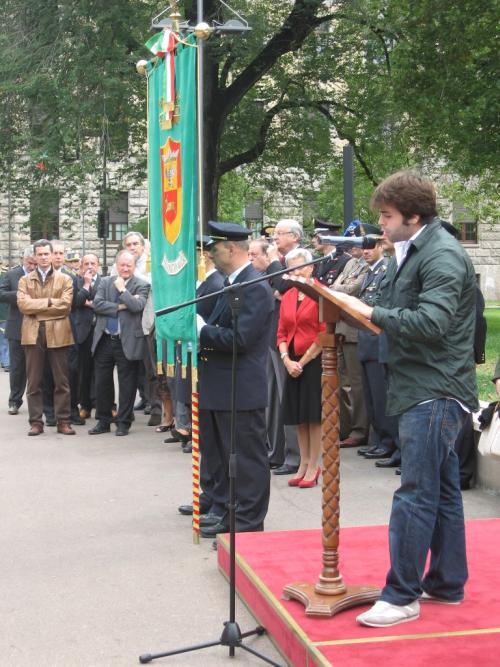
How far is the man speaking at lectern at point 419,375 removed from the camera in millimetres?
4547

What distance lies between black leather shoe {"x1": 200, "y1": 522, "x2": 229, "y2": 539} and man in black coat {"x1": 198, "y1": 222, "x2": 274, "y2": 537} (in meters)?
0.25

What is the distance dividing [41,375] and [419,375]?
8074 millimetres

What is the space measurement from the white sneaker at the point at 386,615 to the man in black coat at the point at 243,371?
214 centimetres

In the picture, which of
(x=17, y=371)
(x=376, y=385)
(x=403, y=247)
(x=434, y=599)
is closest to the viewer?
(x=403, y=247)

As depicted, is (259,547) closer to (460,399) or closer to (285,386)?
(460,399)

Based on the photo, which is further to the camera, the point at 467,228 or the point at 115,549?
the point at 467,228

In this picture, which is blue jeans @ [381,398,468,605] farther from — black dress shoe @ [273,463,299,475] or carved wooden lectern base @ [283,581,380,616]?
black dress shoe @ [273,463,299,475]

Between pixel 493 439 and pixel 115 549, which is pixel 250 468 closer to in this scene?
pixel 115 549

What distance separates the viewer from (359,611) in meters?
4.83

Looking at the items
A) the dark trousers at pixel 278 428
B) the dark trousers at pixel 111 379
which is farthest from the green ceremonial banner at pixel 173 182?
the dark trousers at pixel 111 379

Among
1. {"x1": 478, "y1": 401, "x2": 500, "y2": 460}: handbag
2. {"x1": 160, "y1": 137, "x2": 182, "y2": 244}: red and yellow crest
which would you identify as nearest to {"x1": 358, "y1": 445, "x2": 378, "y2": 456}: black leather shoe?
{"x1": 160, "y1": 137, "x2": 182, "y2": 244}: red and yellow crest

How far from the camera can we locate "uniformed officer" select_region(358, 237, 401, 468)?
31.1ft

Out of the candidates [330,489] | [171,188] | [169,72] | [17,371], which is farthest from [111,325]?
[330,489]

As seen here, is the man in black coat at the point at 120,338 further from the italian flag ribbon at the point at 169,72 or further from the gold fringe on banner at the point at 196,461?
the gold fringe on banner at the point at 196,461
